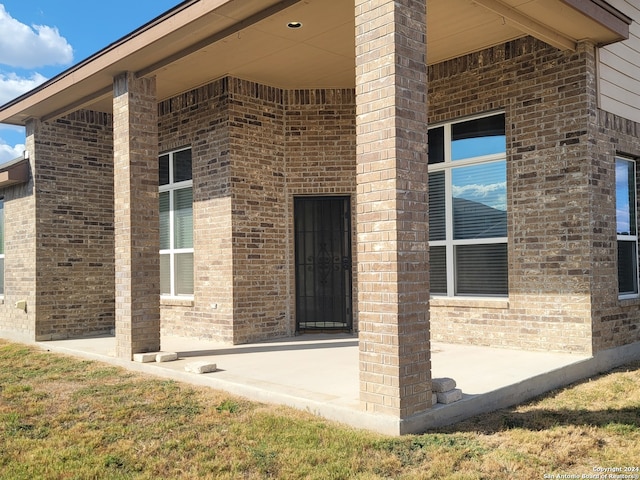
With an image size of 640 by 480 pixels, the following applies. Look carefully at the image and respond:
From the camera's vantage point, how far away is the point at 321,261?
33.1 feet

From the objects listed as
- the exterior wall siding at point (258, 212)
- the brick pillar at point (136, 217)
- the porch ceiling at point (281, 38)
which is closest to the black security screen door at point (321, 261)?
the exterior wall siding at point (258, 212)

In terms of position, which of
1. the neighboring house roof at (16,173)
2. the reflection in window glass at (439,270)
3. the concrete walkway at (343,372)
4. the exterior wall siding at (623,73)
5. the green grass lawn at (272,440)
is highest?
the exterior wall siding at (623,73)

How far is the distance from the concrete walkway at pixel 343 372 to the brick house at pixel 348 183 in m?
0.23

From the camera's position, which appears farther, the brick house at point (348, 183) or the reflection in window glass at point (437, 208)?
the reflection in window glass at point (437, 208)

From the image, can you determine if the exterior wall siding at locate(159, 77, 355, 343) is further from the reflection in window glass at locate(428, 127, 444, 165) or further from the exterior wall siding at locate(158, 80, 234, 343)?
the reflection in window glass at locate(428, 127, 444, 165)

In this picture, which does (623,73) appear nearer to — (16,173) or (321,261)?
(321,261)

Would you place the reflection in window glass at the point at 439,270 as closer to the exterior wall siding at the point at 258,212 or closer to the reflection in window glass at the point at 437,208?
the reflection in window glass at the point at 437,208

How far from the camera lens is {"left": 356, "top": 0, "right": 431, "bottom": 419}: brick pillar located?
4676 mm

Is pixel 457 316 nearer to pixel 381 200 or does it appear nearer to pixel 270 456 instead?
pixel 381 200

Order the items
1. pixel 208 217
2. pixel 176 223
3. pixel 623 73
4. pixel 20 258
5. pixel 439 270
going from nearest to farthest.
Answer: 1. pixel 623 73
2. pixel 439 270
3. pixel 208 217
4. pixel 176 223
5. pixel 20 258

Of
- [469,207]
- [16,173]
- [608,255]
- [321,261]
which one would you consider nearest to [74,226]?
[16,173]

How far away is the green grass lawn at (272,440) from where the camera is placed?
406 cm

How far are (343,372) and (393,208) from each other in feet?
8.27

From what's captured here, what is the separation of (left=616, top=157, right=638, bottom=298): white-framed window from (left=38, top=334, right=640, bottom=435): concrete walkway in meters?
0.90
